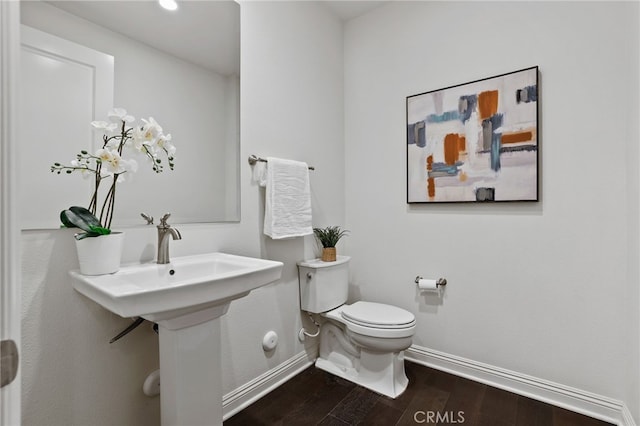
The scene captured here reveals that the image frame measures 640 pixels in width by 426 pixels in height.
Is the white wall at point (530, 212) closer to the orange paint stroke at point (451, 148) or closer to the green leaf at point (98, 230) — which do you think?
the orange paint stroke at point (451, 148)

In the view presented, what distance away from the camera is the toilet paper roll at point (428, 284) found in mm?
1989

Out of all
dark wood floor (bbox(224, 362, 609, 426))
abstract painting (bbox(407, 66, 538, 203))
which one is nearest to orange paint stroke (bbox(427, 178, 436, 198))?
abstract painting (bbox(407, 66, 538, 203))

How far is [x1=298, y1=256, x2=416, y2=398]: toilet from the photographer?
1.74m

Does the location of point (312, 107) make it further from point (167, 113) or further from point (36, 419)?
point (36, 419)

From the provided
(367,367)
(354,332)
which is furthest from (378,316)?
(367,367)

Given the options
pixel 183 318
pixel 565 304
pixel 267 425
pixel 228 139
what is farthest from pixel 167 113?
pixel 565 304

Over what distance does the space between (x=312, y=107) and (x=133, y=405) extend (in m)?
1.90

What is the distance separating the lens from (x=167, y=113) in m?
1.43

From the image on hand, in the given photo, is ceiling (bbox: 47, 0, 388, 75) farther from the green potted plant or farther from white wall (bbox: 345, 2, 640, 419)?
white wall (bbox: 345, 2, 640, 419)

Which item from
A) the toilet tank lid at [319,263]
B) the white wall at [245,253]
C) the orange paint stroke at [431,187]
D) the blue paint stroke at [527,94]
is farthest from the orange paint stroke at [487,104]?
the toilet tank lid at [319,263]

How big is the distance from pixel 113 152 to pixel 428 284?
1.82 metres

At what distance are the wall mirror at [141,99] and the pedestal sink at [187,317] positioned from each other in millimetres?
266

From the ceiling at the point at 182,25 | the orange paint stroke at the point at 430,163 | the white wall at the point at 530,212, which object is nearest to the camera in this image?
the ceiling at the point at 182,25

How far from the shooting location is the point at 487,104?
1.84 meters
